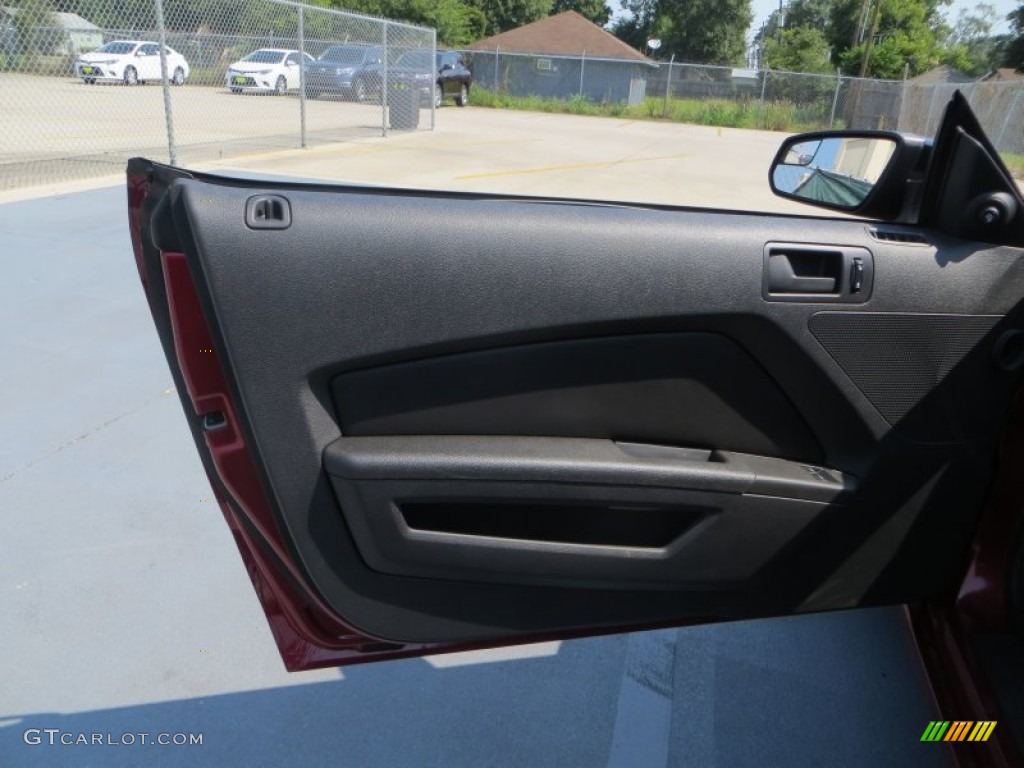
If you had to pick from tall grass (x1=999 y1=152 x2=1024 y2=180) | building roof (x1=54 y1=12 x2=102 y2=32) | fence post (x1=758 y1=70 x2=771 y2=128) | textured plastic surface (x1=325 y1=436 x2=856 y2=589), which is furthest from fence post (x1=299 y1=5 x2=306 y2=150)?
fence post (x1=758 y1=70 x2=771 y2=128)

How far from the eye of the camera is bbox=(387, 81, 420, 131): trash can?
16.3 meters

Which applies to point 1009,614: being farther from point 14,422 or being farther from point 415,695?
point 14,422

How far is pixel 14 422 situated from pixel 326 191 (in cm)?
275

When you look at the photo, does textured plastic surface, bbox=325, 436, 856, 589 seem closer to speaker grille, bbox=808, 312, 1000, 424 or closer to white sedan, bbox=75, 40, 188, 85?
speaker grille, bbox=808, 312, 1000, 424

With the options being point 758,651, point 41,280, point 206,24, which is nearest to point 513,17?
point 206,24

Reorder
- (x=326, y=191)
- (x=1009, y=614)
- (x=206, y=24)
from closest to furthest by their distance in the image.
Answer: (x=326, y=191) < (x=1009, y=614) < (x=206, y=24)

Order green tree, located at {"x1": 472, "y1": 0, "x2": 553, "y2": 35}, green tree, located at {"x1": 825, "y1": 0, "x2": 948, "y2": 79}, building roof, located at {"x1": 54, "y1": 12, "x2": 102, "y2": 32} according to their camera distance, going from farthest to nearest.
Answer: green tree, located at {"x1": 472, "y1": 0, "x2": 553, "y2": 35}, green tree, located at {"x1": 825, "y1": 0, "x2": 948, "y2": 79}, building roof, located at {"x1": 54, "y1": 12, "x2": 102, "y2": 32}

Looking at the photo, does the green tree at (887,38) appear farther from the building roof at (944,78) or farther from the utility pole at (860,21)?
the building roof at (944,78)

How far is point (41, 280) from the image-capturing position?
548cm

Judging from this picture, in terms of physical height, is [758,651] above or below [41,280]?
below

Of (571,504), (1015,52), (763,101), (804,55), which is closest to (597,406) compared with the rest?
(571,504)

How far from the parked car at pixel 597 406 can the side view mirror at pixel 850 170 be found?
0.21 m

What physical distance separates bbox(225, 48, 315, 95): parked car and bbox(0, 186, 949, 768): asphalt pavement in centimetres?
1075

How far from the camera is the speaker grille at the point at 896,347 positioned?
65.7 inches
